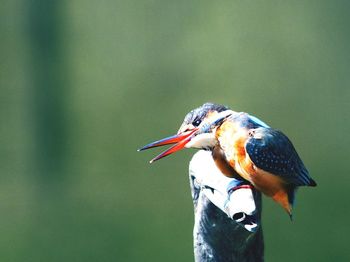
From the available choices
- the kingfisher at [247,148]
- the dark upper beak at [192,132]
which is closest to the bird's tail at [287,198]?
the kingfisher at [247,148]

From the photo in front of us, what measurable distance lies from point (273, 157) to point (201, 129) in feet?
0.27

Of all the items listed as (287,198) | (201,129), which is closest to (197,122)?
(201,129)

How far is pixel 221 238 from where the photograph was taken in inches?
35.7

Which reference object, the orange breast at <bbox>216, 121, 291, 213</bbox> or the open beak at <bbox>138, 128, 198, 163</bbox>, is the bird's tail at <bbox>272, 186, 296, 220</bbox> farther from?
the open beak at <bbox>138, 128, 198, 163</bbox>

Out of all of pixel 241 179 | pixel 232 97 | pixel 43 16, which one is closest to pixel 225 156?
pixel 241 179

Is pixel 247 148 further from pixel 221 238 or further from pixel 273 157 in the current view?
pixel 221 238

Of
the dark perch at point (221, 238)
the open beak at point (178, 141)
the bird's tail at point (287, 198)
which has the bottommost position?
the dark perch at point (221, 238)

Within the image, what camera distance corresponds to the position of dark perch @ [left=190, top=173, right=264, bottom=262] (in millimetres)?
898

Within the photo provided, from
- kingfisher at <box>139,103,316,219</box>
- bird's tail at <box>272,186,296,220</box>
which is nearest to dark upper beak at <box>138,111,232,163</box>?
kingfisher at <box>139,103,316,219</box>

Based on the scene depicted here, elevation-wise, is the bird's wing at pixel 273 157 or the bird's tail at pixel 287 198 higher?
the bird's wing at pixel 273 157

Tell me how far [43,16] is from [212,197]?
1683 mm

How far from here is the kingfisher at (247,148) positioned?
32.2 inches

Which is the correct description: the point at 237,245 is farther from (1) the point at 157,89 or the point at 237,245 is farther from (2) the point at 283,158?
(1) the point at 157,89

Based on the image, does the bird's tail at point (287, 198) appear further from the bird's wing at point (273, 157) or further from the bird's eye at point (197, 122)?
the bird's eye at point (197, 122)
